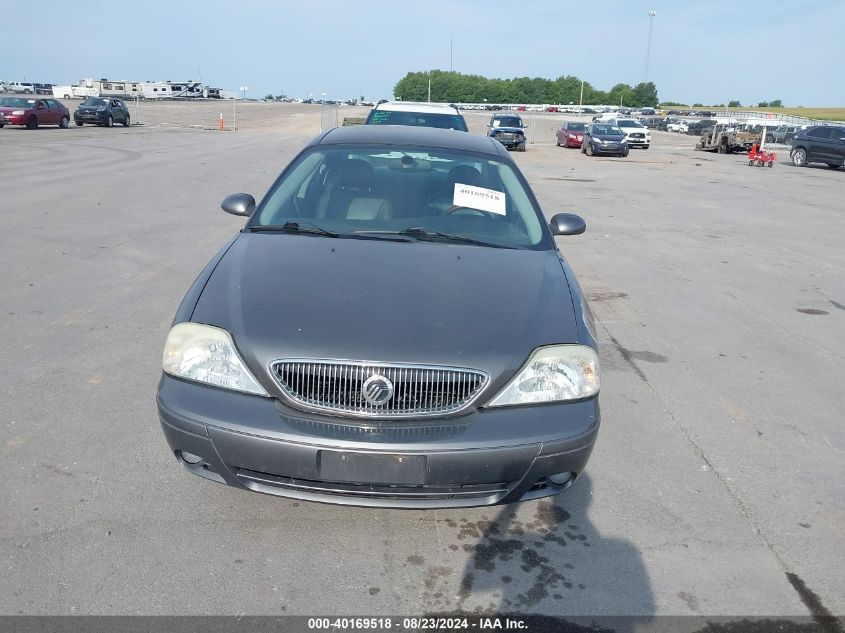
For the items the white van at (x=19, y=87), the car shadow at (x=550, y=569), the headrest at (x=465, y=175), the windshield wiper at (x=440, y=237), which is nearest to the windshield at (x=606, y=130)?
the headrest at (x=465, y=175)

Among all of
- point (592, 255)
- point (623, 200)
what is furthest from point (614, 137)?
point (592, 255)

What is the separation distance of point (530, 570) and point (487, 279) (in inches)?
51.6

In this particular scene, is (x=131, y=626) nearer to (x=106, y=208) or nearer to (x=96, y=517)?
(x=96, y=517)

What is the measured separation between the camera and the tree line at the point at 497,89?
140 meters

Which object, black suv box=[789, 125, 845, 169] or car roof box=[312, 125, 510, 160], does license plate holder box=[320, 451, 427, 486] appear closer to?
car roof box=[312, 125, 510, 160]

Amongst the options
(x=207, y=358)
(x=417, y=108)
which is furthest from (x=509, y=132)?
(x=207, y=358)

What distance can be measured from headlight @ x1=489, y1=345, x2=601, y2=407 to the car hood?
49 mm

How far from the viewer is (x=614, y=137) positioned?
105ft

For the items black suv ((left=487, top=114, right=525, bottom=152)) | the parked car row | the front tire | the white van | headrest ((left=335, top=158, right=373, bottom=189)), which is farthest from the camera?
the white van

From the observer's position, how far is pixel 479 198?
437 centimetres

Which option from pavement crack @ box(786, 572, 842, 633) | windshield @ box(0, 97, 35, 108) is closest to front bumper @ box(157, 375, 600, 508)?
pavement crack @ box(786, 572, 842, 633)

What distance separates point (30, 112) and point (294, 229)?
3403 centimetres

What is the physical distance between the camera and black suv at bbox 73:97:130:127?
37.7m

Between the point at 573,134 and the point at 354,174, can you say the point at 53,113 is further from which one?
the point at 354,174
